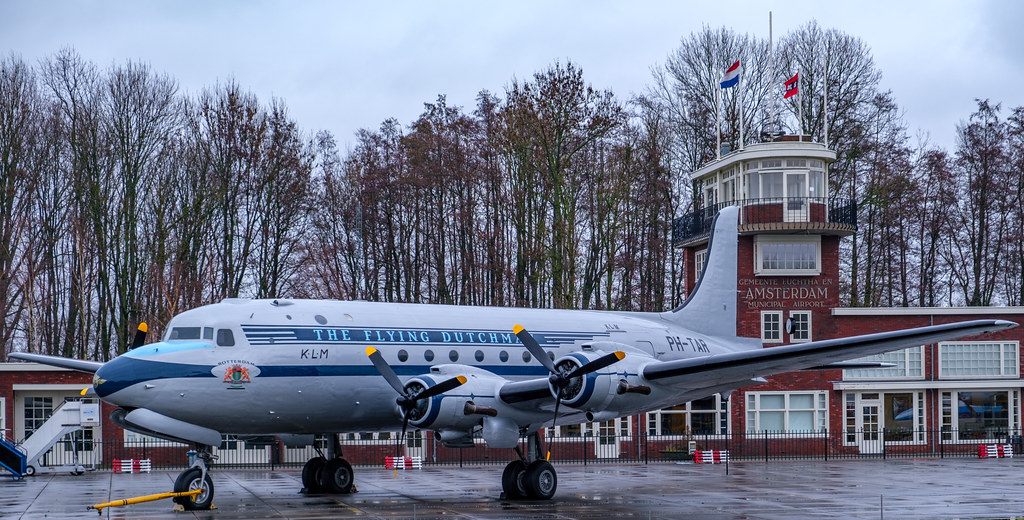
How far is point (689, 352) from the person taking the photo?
25688mm

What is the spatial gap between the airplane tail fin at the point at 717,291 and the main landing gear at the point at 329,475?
8810 millimetres

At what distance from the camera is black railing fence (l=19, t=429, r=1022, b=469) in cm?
3384

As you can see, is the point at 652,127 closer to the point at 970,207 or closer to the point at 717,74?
the point at 717,74

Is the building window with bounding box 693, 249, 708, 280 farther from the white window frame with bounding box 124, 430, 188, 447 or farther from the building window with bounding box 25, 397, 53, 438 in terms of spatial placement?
the building window with bounding box 25, 397, 53, 438

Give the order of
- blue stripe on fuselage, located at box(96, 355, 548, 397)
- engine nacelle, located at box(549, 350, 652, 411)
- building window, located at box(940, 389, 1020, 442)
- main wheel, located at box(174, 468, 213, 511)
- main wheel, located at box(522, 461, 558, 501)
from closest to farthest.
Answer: blue stripe on fuselage, located at box(96, 355, 548, 397)
main wheel, located at box(174, 468, 213, 511)
engine nacelle, located at box(549, 350, 652, 411)
main wheel, located at box(522, 461, 558, 501)
building window, located at box(940, 389, 1020, 442)

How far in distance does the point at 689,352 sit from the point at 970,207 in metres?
33.3

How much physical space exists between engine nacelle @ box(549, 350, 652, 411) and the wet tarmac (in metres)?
1.92

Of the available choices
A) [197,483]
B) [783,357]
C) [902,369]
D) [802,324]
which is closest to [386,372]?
[197,483]

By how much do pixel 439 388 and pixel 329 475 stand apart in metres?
4.47

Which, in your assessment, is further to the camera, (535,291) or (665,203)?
(665,203)

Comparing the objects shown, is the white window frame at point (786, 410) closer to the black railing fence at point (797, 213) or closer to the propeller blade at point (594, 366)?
the black railing fence at point (797, 213)

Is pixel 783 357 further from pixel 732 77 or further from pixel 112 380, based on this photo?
pixel 732 77

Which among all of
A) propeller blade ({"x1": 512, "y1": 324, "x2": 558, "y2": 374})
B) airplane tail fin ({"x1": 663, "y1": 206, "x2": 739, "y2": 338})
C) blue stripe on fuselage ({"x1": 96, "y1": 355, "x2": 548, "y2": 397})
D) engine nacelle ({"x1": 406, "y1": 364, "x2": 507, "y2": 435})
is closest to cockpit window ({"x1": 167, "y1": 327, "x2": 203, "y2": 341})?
blue stripe on fuselage ({"x1": 96, "y1": 355, "x2": 548, "y2": 397})

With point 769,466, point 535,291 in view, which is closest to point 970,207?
point 535,291
